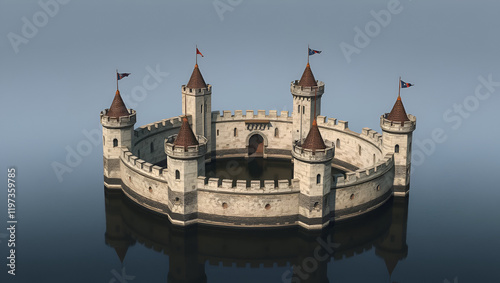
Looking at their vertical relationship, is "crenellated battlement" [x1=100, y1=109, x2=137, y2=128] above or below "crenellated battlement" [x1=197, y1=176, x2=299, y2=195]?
above

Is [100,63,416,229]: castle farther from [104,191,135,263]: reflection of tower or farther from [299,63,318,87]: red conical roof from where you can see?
[104,191,135,263]: reflection of tower

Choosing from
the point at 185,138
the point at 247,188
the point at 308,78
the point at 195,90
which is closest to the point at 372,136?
the point at 308,78

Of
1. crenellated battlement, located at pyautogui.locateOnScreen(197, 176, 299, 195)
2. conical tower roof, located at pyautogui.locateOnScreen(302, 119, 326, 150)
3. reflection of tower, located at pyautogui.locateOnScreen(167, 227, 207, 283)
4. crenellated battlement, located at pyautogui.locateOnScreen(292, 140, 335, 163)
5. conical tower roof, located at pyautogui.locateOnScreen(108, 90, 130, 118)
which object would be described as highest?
conical tower roof, located at pyautogui.locateOnScreen(108, 90, 130, 118)

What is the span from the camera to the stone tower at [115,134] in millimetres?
80062

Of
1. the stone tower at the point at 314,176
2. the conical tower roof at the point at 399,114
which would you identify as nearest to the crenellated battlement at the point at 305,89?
the conical tower roof at the point at 399,114

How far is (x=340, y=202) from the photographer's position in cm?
7394

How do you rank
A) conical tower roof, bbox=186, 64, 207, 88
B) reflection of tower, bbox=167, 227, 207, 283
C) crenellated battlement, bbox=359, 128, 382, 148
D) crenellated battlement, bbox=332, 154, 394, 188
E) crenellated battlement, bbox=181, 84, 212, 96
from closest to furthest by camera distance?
reflection of tower, bbox=167, 227, 207, 283, crenellated battlement, bbox=332, 154, 394, 188, crenellated battlement, bbox=359, 128, 382, 148, crenellated battlement, bbox=181, 84, 212, 96, conical tower roof, bbox=186, 64, 207, 88

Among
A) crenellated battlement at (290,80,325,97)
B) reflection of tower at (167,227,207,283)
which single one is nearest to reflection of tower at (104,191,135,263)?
reflection of tower at (167,227,207,283)

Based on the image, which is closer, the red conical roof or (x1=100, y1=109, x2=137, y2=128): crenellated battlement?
(x1=100, y1=109, x2=137, y2=128): crenellated battlement

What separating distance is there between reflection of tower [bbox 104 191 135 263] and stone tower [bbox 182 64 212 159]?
43.4 ft

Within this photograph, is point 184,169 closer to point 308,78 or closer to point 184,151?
point 184,151

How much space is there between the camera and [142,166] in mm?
76188

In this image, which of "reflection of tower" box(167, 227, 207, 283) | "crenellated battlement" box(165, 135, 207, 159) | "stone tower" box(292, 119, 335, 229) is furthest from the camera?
"crenellated battlement" box(165, 135, 207, 159)

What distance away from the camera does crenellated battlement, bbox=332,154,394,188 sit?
241 ft
